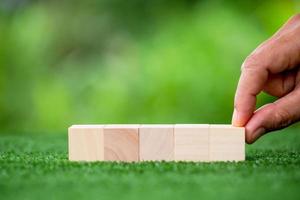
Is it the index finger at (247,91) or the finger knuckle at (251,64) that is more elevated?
the finger knuckle at (251,64)

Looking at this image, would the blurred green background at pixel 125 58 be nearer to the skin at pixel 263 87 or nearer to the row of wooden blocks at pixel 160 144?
the skin at pixel 263 87

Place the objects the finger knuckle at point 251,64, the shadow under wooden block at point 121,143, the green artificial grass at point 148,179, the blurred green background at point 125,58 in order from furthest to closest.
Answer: the blurred green background at point 125,58
the finger knuckle at point 251,64
the shadow under wooden block at point 121,143
the green artificial grass at point 148,179

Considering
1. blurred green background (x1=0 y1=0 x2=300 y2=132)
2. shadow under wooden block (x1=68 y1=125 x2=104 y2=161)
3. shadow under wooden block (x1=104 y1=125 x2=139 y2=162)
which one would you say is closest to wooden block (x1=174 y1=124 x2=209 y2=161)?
shadow under wooden block (x1=104 y1=125 x2=139 y2=162)

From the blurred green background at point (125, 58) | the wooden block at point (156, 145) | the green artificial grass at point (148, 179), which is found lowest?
the green artificial grass at point (148, 179)

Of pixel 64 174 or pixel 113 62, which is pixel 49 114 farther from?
pixel 64 174

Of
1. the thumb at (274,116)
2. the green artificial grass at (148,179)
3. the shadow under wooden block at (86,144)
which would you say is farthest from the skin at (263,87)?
the shadow under wooden block at (86,144)

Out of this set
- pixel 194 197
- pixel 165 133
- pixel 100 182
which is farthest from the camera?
pixel 165 133

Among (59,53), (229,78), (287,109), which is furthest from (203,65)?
(287,109)
